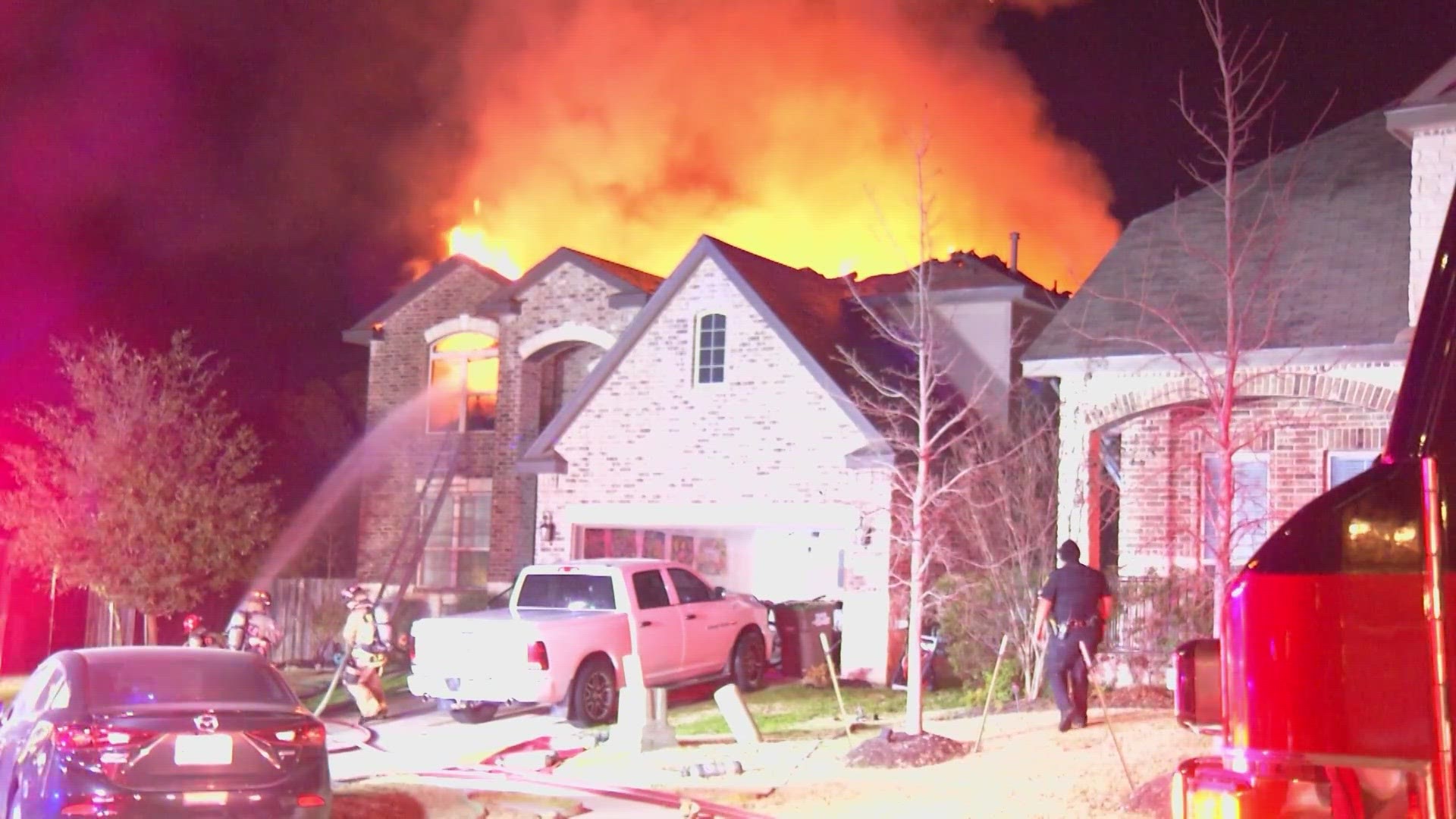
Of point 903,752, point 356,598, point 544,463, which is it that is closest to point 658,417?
point 544,463

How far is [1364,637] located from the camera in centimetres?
286

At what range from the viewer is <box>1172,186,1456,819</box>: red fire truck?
284 centimetres

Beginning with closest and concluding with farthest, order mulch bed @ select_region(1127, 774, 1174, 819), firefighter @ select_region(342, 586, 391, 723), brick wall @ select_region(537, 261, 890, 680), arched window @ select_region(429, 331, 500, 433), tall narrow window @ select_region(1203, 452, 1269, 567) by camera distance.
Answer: mulch bed @ select_region(1127, 774, 1174, 819)
tall narrow window @ select_region(1203, 452, 1269, 567)
firefighter @ select_region(342, 586, 391, 723)
brick wall @ select_region(537, 261, 890, 680)
arched window @ select_region(429, 331, 500, 433)

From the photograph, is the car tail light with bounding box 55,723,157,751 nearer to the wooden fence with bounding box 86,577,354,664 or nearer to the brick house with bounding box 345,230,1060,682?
the brick house with bounding box 345,230,1060,682

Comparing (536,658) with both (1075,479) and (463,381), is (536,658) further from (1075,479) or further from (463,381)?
(463,381)

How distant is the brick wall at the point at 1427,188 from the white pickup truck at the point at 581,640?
8248mm

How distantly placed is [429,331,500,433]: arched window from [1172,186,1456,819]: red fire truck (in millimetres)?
24341

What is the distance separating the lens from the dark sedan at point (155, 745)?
8.60 meters

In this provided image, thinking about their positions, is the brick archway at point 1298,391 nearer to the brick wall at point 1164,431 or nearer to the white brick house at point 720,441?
the brick wall at point 1164,431

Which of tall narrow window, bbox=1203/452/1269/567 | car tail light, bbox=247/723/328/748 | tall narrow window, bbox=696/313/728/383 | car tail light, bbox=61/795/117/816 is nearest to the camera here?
car tail light, bbox=61/795/117/816

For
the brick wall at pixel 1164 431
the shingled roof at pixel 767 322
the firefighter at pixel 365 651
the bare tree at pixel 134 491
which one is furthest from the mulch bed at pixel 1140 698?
the bare tree at pixel 134 491

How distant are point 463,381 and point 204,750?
733 inches

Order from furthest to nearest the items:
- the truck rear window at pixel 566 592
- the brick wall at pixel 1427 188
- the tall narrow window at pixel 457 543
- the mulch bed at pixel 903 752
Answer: the tall narrow window at pixel 457 543
the truck rear window at pixel 566 592
the brick wall at pixel 1427 188
the mulch bed at pixel 903 752

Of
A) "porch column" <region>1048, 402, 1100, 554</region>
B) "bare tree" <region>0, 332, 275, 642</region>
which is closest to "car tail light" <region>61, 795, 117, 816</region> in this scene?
"porch column" <region>1048, 402, 1100, 554</region>
